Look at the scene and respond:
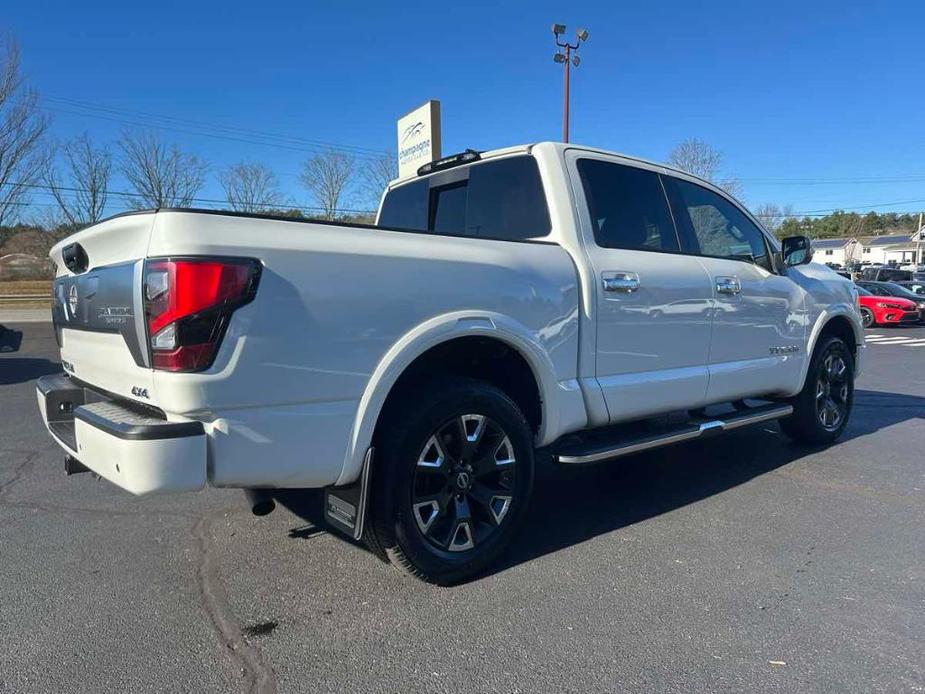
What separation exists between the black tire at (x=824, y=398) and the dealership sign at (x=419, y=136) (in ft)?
27.8

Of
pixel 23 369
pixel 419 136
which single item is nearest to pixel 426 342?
pixel 23 369

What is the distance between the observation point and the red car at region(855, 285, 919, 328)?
2089cm

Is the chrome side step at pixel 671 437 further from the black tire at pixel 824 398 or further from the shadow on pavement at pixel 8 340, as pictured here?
the shadow on pavement at pixel 8 340

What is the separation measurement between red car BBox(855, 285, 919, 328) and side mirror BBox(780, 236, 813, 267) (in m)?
18.3

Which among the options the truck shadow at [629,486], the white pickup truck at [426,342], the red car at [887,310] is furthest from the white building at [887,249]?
the white pickup truck at [426,342]

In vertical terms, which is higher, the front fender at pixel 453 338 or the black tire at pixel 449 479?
the front fender at pixel 453 338

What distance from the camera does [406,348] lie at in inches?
108

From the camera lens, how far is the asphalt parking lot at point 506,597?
2.40 meters

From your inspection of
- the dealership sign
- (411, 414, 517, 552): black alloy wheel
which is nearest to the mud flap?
(411, 414, 517, 552): black alloy wheel

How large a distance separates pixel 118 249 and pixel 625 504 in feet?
10.5

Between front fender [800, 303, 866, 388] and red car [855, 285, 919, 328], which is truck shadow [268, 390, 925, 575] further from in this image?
red car [855, 285, 919, 328]

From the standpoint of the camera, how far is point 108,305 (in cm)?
268

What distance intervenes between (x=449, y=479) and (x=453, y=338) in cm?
66

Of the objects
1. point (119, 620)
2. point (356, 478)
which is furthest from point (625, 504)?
point (119, 620)
